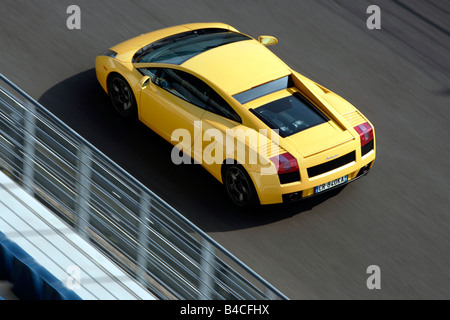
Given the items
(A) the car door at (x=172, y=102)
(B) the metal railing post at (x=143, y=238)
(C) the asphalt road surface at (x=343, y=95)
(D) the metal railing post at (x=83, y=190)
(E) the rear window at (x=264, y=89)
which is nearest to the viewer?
(B) the metal railing post at (x=143, y=238)

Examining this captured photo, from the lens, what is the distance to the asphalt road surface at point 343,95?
29.5ft

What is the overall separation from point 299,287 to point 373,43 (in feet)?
19.4

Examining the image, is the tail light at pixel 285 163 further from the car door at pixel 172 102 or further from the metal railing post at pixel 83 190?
the metal railing post at pixel 83 190

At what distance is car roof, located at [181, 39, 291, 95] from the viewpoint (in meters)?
9.61

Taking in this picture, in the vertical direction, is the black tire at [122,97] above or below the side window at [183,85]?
below

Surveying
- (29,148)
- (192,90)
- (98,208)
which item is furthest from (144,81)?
(98,208)

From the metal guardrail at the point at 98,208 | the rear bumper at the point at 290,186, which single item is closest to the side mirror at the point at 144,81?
the rear bumper at the point at 290,186

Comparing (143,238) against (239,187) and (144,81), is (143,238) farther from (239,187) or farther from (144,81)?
(144,81)

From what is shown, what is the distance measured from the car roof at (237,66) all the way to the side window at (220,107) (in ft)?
→ 0.45

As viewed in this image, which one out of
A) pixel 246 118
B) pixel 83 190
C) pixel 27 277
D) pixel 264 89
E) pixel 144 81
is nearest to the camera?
pixel 27 277

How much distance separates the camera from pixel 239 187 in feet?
30.8

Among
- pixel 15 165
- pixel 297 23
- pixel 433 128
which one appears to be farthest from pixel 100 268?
pixel 297 23

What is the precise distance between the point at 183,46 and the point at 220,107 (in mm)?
1332

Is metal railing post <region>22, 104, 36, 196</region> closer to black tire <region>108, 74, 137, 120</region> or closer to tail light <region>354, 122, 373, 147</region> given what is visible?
black tire <region>108, 74, 137, 120</region>
